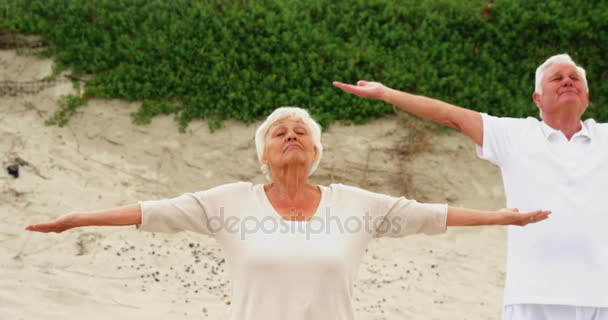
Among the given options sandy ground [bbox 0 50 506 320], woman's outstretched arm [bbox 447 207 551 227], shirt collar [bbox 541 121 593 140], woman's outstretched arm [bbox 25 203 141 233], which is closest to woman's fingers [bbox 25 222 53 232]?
woman's outstretched arm [bbox 25 203 141 233]

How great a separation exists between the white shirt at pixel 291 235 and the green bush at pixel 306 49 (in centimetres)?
540

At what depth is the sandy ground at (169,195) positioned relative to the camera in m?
7.05

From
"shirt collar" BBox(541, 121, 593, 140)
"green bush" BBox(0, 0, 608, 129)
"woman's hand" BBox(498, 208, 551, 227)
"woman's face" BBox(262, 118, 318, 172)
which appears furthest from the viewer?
"green bush" BBox(0, 0, 608, 129)

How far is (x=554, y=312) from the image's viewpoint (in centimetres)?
379

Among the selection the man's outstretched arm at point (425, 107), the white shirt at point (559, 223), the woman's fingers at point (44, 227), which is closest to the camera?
the woman's fingers at point (44, 227)

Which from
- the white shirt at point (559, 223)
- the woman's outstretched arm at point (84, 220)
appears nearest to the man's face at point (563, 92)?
the white shirt at point (559, 223)

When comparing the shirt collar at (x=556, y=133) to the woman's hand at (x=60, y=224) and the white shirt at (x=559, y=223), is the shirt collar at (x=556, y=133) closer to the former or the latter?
the white shirt at (x=559, y=223)

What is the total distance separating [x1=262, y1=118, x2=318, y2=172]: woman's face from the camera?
3.51m

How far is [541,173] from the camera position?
388cm

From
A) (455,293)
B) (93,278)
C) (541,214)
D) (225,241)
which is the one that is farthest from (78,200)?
(541,214)

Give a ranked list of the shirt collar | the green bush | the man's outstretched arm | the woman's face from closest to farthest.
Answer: the woman's face < the man's outstretched arm < the shirt collar < the green bush

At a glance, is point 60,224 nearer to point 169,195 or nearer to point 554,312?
point 554,312

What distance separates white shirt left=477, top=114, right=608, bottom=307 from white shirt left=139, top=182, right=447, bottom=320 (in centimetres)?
59

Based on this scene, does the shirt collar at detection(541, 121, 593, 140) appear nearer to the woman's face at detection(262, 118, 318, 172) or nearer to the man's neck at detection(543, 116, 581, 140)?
the man's neck at detection(543, 116, 581, 140)
